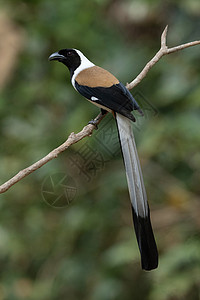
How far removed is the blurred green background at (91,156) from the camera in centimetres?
248

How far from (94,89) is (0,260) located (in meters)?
2.07

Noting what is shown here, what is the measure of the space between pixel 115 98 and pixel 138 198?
0.90 ft

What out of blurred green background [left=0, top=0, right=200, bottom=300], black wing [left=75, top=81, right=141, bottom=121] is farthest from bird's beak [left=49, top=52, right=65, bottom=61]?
blurred green background [left=0, top=0, right=200, bottom=300]

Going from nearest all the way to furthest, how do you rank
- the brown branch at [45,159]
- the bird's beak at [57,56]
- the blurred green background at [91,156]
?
1. the brown branch at [45,159]
2. the bird's beak at [57,56]
3. the blurred green background at [91,156]

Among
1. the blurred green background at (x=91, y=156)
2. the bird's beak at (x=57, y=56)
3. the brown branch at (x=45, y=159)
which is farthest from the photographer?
the blurred green background at (x=91, y=156)

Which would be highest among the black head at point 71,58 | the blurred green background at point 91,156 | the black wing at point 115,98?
the black head at point 71,58

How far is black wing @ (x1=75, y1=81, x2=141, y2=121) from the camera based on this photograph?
1.25 m

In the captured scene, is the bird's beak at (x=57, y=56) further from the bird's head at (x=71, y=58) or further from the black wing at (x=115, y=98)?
the black wing at (x=115, y=98)

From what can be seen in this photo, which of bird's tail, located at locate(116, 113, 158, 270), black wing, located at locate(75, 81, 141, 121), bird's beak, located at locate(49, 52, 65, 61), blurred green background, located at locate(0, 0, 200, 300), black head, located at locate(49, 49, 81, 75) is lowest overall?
blurred green background, located at locate(0, 0, 200, 300)

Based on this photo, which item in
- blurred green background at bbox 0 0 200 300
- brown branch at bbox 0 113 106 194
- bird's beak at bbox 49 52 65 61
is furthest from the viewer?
blurred green background at bbox 0 0 200 300

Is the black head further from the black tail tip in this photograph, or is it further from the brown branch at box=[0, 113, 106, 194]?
the black tail tip

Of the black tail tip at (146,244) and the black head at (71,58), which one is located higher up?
the black head at (71,58)

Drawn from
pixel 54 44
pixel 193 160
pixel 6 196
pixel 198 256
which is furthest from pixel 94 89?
pixel 6 196

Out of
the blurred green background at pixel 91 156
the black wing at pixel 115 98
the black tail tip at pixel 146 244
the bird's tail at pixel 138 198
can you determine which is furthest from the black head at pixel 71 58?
the blurred green background at pixel 91 156
